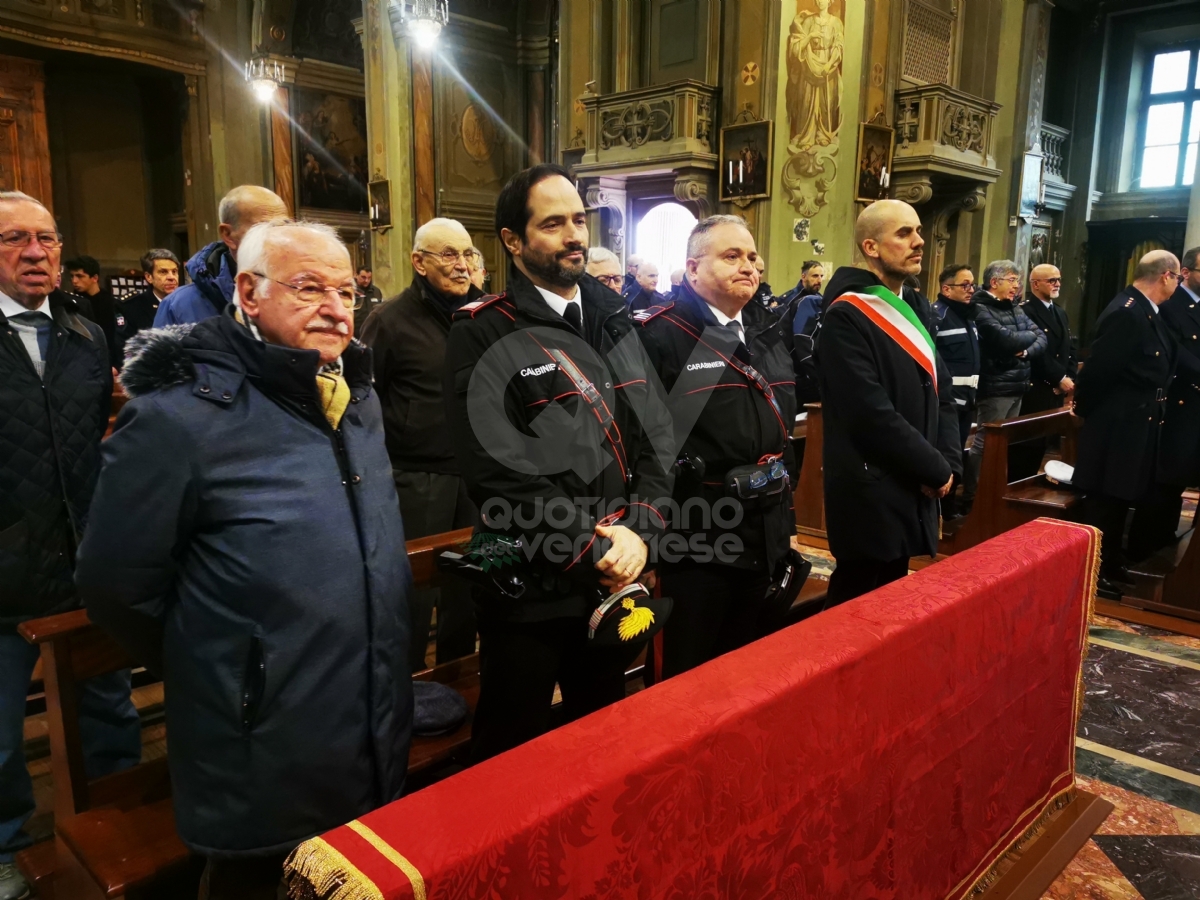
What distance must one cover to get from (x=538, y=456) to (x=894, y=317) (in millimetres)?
1485

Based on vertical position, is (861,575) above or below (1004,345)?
below

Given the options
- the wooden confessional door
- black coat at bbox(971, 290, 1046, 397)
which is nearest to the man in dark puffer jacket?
black coat at bbox(971, 290, 1046, 397)

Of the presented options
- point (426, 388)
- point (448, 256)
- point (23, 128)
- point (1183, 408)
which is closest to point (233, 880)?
point (426, 388)

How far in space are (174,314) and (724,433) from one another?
177 cm

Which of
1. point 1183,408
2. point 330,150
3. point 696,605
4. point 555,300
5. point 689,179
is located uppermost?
point 330,150

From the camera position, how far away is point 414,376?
117 inches

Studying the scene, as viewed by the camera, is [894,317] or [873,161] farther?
[873,161]

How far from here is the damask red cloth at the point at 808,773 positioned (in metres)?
1.04

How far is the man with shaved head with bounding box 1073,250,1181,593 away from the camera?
408 cm

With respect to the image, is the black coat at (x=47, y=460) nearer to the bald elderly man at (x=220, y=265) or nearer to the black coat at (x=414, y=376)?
the bald elderly man at (x=220, y=265)

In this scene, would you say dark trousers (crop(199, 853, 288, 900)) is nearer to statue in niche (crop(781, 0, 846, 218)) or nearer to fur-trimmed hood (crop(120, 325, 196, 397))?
fur-trimmed hood (crop(120, 325, 196, 397))

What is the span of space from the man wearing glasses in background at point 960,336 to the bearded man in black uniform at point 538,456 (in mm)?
3971

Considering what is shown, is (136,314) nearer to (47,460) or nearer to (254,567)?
(47,460)

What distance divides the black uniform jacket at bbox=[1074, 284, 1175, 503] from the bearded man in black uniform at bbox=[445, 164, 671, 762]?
3263 mm
